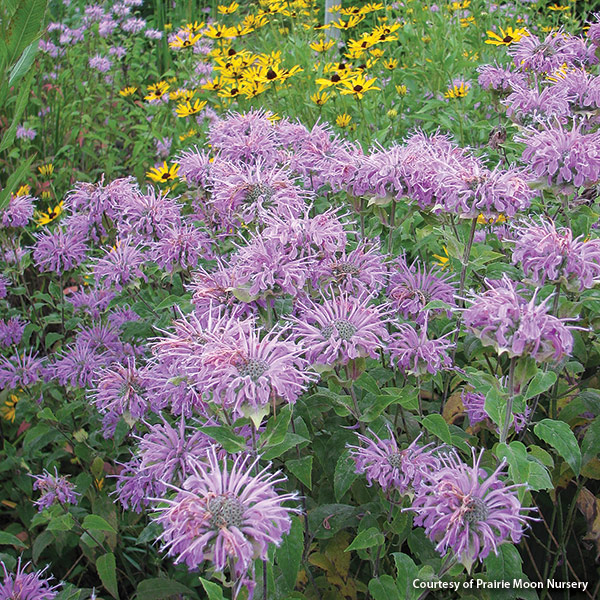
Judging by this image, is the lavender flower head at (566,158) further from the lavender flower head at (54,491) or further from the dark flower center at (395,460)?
the lavender flower head at (54,491)

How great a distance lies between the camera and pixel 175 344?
4.07ft

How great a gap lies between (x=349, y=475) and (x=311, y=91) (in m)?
2.65

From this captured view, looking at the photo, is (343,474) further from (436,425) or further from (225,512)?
(225,512)

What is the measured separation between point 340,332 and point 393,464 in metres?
0.30

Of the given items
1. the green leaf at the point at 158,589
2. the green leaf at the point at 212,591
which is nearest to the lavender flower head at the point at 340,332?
the green leaf at the point at 212,591

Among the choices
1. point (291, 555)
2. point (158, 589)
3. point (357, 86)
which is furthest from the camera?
point (357, 86)

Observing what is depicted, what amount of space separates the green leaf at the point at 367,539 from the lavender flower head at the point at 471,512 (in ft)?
0.52

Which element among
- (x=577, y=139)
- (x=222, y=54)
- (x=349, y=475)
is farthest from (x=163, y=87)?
(x=349, y=475)

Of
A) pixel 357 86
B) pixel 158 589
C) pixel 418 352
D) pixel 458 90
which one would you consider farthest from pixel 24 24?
pixel 458 90

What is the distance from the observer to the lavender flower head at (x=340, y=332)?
4.11 ft

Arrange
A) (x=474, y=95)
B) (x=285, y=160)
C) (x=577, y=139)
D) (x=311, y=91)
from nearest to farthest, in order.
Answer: (x=577, y=139) < (x=285, y=160) < (x=474, y=95) < (x=311, y=91)

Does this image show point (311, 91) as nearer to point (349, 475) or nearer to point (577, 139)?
point (577, 139)

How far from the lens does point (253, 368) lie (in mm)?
1146

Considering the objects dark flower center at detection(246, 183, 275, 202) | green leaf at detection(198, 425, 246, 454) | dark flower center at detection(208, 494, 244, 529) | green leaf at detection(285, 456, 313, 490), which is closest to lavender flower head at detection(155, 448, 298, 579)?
dark flower center at detection(208, 494, 244, 529)
